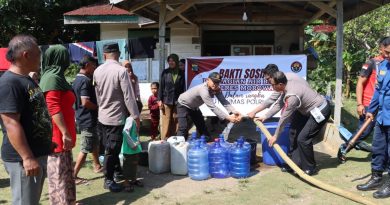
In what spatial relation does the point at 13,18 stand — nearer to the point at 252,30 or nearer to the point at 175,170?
the point at 252,30

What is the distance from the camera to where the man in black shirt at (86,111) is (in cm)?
547

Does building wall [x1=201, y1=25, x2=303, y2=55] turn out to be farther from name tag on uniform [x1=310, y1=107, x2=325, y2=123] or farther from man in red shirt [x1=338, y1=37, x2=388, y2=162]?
name tag on uniform [x1=310, y1=107, x2=325, y2=123]

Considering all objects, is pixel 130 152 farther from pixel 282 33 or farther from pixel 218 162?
pixel 282 33

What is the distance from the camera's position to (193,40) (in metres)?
13.6

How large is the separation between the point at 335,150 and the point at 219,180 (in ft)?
9.07

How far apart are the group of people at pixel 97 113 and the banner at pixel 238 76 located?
37 centimetres

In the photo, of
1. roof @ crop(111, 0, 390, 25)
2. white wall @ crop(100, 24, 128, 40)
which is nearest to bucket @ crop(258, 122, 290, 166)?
roof @ crop(111, 0, 390, 25)

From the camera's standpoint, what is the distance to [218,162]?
5863 mm

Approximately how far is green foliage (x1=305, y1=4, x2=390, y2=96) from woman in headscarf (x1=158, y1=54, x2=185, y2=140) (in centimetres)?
911

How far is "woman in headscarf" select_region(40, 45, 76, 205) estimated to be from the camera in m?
3.87

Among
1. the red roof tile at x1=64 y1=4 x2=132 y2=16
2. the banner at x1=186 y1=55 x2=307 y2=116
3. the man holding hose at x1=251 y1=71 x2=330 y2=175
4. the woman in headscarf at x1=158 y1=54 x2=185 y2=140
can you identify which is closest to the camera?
the man holding hose at x1=251 y1=71 x2=330 y2=175

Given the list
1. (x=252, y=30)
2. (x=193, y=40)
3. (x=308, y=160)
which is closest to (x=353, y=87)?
(x=252, y=30)

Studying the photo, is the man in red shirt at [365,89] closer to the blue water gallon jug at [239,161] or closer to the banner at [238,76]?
the blue water gallon jug at [239,161]

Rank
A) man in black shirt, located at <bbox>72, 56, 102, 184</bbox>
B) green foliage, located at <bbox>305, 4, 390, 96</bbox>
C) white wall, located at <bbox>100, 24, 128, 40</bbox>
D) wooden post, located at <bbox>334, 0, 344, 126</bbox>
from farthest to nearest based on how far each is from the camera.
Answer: green foliage, located at <bbox>305, 4, 390, 96</bbox>, white wall, located at <bbox>100, 24, 128, 40</bbox>, wooden post, located at <bbox>334, 0, 344, 126</bbox>, man in black shirt, located at <bbox>72, 56, 102, 184</bbox>
